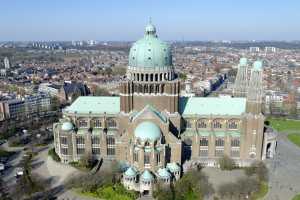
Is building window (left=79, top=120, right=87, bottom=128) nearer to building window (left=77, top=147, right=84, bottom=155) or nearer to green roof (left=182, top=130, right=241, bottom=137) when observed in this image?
building window (left=77, top=147, right=84, bottom=155)

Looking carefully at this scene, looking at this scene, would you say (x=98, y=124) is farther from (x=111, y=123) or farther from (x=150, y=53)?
(x=150, y=53)

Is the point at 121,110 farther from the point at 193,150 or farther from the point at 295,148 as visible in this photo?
the point at 295,148

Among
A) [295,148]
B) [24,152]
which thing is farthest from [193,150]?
[24,152]

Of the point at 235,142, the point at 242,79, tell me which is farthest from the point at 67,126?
the point at 242,79

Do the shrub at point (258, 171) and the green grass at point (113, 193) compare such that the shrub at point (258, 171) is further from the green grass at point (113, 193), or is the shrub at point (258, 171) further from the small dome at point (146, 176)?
the green grass at point (113, 193)

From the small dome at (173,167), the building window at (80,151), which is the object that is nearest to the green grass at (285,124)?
the small dome at (173,167)

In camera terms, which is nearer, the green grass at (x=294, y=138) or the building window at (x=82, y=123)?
the building window at (x=82, y=123)

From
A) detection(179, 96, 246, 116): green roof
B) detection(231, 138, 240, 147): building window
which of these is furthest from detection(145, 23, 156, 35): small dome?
detection(231, 138, 240, 147): building window
